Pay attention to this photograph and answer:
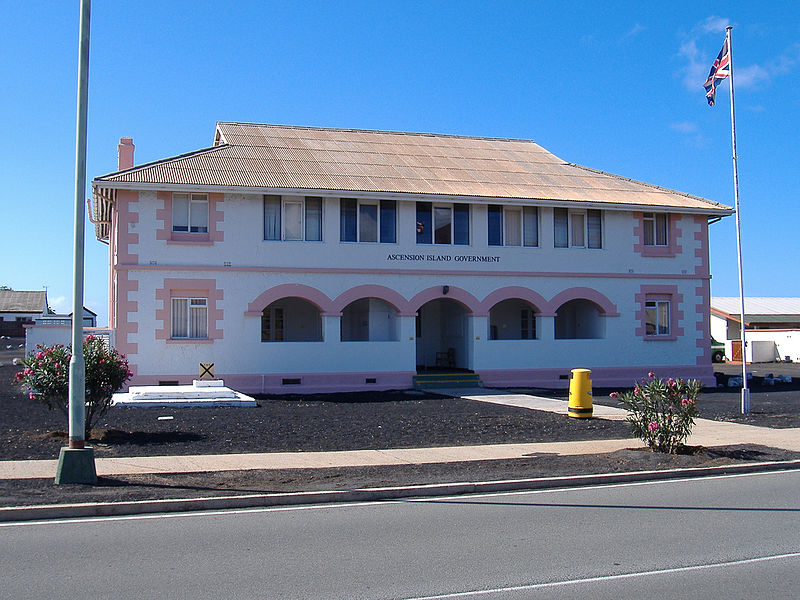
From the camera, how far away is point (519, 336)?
28.3 m

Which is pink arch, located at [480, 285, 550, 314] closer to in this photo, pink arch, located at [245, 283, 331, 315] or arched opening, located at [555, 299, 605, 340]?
arched opening, located at [555, 299, 605, 340]

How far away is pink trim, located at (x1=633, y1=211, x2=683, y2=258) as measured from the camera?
26.8 metres

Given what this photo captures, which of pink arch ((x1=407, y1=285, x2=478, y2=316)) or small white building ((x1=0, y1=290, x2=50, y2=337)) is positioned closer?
pink arch ((x1=407, y1=285, x2=478, y2=316))

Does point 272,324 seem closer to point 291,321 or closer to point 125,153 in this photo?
point 291,321

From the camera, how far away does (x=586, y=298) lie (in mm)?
26203

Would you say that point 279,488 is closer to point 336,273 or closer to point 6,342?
point 336,273

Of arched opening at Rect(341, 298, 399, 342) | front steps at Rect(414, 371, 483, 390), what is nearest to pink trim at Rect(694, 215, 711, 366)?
front steps at Rect(414, 371, 483, 390)

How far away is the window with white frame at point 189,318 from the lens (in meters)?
22.7

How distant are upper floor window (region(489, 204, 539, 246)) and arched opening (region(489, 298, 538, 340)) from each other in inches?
109

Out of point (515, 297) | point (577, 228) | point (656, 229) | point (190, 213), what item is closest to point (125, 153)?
point (190, 213)

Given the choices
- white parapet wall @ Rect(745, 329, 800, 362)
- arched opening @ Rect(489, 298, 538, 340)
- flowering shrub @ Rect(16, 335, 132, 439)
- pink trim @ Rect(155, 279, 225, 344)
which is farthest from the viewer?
white parapet wall @ Rect(745, 329, 800, 362)

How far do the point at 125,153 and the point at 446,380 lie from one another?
46.0 ft

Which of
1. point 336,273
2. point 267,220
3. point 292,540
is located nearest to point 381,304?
point 336,273

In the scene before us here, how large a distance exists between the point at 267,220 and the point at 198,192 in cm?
215
